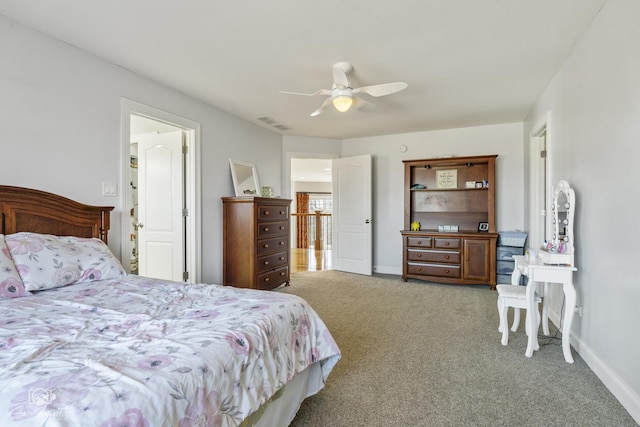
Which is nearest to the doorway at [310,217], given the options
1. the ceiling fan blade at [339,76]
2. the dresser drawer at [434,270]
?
the dresser drawer at [434,270]

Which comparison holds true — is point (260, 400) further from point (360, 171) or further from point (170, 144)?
point (360, 171)

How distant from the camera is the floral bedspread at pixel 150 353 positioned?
32.4 inches

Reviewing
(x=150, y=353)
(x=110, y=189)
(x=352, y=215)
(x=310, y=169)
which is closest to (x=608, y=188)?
(x=150, y=353)

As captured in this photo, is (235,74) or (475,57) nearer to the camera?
(475,57)

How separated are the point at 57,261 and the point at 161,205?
2018 mm

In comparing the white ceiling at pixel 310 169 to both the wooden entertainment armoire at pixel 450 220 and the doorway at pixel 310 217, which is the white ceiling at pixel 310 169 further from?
the wooden entertainment armoire at pixel 450 220

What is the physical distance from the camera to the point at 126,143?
9.87 feet

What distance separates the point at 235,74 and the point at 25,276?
7.52 ft

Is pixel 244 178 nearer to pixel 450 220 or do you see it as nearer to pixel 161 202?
pixel 161 202

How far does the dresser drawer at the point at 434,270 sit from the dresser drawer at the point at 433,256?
0.25 feet

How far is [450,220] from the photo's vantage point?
5371 millimetres

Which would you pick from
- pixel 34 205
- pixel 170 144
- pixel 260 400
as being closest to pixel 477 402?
pixel 260 400

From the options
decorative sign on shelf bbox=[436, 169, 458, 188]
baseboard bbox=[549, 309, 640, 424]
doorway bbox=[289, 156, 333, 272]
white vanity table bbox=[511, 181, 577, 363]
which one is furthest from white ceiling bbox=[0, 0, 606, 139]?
doorway bbox=[289, 156, 333, 272]

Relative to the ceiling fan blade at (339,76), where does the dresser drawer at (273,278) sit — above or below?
below
